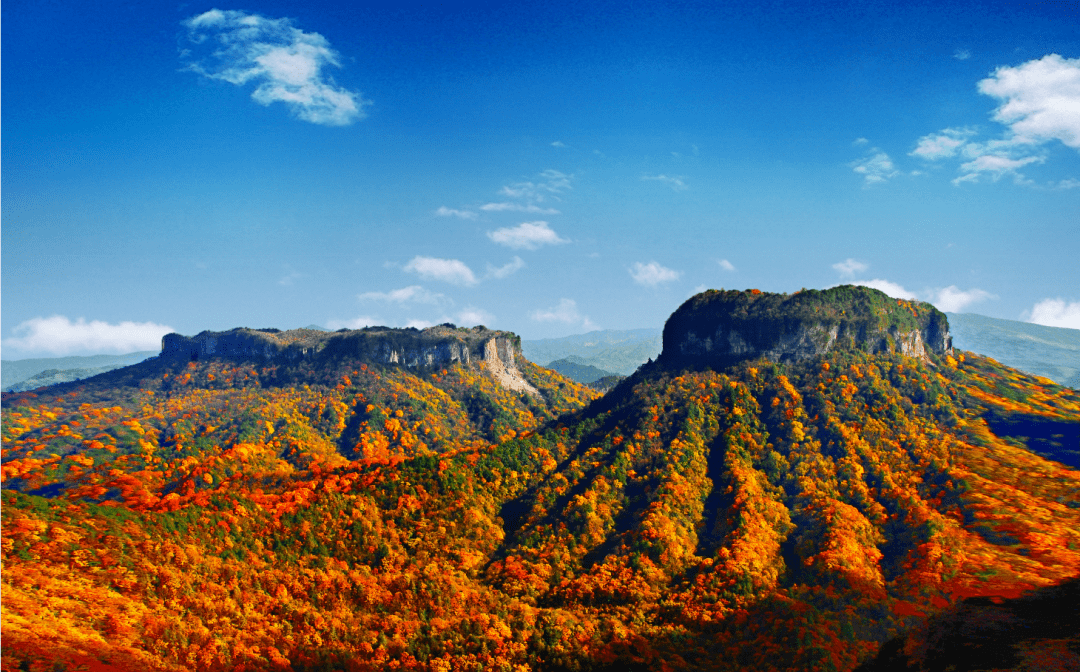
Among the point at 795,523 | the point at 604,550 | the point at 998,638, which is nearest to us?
the point at 998,638

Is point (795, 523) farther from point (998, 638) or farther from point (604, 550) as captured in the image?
point (998, 638)

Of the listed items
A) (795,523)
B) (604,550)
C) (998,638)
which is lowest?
(998,638)

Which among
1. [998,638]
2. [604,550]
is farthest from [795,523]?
[998,638]

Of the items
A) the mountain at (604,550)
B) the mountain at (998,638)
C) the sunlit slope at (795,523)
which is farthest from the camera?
the sunlit slope at (795,523)

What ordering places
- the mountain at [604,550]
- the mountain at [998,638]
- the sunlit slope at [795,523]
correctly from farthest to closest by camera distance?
the sunlit slope at [795,523], the mountain at [604,550], the mountain at [998,638]

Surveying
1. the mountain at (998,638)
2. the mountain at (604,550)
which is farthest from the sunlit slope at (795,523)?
the mountain at (998,638)

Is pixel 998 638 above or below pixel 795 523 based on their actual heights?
below

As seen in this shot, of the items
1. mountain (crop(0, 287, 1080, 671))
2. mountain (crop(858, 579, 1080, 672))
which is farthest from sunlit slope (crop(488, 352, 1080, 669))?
mountain (crop(858, 579, 1080, 672))

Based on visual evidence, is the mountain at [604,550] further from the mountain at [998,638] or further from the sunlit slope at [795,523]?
the mountain at [998,638]

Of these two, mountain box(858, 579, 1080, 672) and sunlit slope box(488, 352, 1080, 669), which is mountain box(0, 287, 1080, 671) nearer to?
sunlit slope box(488, 352, 1080, 669)

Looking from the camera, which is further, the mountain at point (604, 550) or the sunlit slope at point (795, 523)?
the sunlit slope at point (795, 523)

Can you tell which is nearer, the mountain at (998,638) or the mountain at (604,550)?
the mountain at (998,638)

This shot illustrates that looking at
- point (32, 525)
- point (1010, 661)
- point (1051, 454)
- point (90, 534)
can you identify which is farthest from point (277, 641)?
point (1051, 454)

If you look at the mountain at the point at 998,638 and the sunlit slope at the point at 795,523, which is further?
the sunlit slope at the point at 795,523
